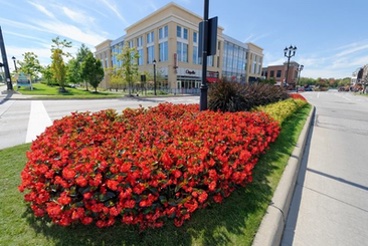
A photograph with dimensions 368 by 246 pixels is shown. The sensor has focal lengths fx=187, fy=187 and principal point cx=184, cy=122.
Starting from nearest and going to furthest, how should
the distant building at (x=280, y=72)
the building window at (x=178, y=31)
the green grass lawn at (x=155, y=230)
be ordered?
the green grass lawn at (x=155, y=230), the building window at (x=178, y=31), the distant building at (x=280, y=72)

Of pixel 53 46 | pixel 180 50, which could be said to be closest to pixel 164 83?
pixel 180 50

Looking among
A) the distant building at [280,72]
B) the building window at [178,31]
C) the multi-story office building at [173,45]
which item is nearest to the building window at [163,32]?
the multi-story office building at [173,45]

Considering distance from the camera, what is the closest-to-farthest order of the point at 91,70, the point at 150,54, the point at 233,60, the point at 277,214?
the point at 277,214, the point at 91,70, the point at 150,54, the point at 233,60

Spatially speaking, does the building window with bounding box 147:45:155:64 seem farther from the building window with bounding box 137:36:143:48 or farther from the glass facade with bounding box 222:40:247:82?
the glass facade with bounding box 222:40:247:82

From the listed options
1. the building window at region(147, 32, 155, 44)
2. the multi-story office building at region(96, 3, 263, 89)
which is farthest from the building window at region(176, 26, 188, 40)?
the building window at region(147, 32, 155, 44)

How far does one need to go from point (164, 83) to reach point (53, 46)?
19.2 metres

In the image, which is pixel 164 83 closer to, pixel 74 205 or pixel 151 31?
Answer: pixel 151 31

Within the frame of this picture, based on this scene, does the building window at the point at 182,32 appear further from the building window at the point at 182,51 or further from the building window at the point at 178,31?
the building window at the point at 182,51

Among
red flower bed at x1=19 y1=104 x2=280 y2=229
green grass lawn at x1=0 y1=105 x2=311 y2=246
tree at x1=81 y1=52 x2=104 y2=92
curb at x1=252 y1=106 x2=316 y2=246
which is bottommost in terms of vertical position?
curb at x1=252 y1=106 x2=316 y2=246

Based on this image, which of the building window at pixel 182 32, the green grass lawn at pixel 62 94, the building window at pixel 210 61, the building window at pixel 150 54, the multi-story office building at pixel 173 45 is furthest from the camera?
the building window at pixel 210 61

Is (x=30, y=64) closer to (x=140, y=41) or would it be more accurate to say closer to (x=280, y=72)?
(x=140, y=41)

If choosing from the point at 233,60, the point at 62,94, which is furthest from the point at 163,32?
the point at 233,60

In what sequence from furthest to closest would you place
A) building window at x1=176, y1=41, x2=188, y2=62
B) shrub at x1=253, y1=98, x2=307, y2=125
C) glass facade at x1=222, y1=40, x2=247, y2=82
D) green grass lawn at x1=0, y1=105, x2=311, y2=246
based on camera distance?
glass facade at x1=222, y1=40, x2=247, y2=82
building window at x1=176, y1=41, x2=188, y2=62
shrub at x1=253, y1=98, x2=307, y2=125
green grass lawn at x1=0, y1=105, x2=311, y2=246

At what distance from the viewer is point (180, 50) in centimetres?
3731
